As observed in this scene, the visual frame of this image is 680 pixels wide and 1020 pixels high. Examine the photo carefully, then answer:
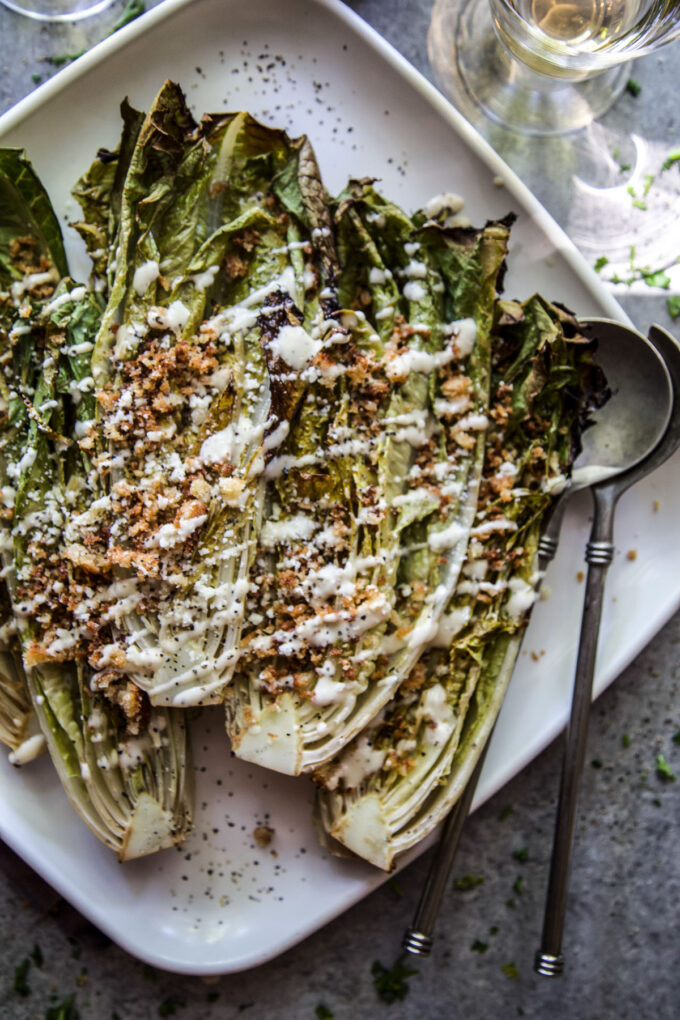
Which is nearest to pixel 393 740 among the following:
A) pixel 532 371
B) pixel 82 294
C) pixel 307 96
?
pixel 532 371

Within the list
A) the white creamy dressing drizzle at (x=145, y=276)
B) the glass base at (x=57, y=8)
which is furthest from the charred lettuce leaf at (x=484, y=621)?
the glass base at (x=57, y=8)

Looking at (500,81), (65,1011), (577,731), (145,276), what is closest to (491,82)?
(500,81)

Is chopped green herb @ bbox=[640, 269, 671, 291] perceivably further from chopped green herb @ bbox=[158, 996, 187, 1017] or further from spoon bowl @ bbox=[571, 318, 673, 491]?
chopped green herb @ bbox=[158, 996, 187, 1017]

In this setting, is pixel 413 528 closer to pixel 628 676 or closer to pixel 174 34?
pixel 628 676

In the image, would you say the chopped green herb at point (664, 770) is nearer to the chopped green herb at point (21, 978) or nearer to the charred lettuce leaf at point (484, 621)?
the charred lettuce leaf at point (484, 621)

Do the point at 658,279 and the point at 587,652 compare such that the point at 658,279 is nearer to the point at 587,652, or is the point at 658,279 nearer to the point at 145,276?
the point at 587,652

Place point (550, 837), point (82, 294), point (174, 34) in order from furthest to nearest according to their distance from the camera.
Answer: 1. point (550, 837)
2. point (174, 34)
3. point (82, 294)
